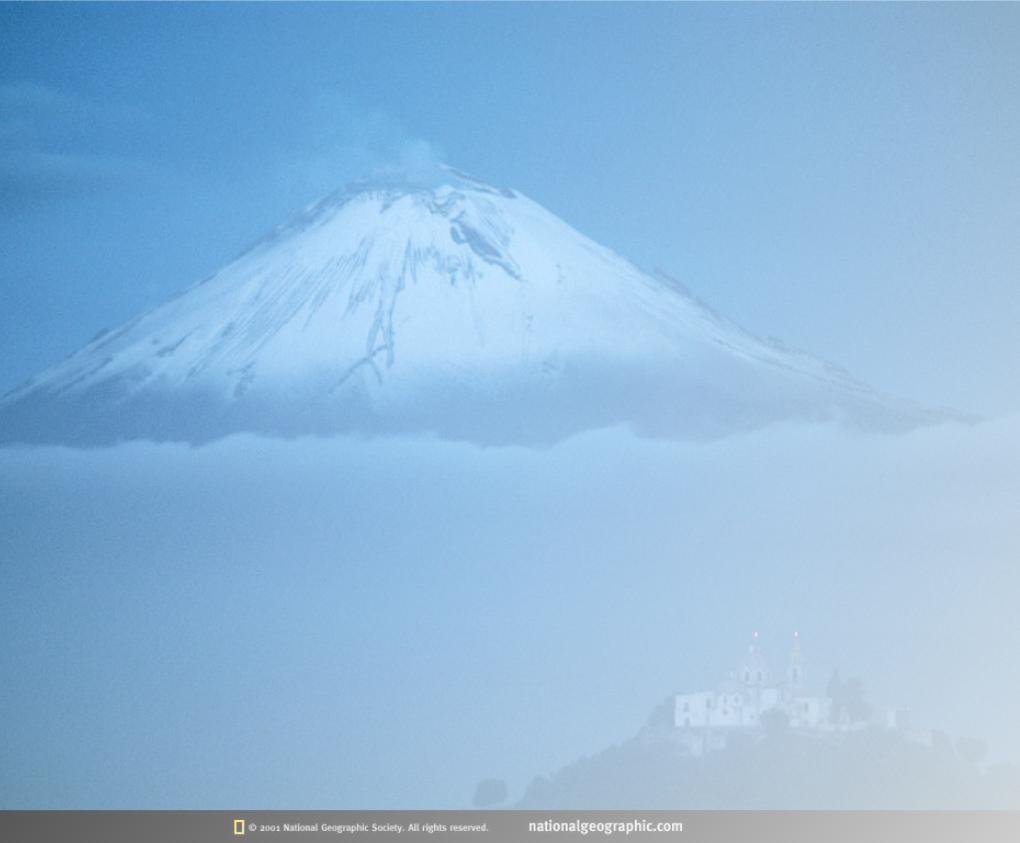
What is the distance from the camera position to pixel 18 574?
661 centimetres

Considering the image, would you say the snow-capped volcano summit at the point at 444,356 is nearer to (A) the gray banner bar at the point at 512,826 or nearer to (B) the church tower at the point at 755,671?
(B) the church tower at the point at 755,671

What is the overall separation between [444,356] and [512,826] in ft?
6.29

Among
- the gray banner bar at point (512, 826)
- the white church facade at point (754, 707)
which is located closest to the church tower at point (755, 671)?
the white church facade at point (754, 707)

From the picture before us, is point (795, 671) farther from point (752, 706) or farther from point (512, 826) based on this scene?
point (512, 826)

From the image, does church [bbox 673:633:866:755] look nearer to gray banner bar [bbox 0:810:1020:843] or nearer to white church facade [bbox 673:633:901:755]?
white church facade [bbox 673:633:901:755]

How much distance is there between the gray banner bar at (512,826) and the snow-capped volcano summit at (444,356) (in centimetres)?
150

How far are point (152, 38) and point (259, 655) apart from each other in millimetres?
2603

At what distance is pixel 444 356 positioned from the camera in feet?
22.6

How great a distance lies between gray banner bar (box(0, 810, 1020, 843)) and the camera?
6.38 metres

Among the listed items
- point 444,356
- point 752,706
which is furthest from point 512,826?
point 444,356

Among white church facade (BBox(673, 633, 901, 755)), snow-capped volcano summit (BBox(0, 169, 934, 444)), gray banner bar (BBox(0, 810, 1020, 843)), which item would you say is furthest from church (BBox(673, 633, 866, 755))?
snow-capped volcano summit (BBox(0, 169, 934, 444))

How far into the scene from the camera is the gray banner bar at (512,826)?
6.38 meters

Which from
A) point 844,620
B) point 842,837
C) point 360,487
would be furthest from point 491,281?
point 842,837

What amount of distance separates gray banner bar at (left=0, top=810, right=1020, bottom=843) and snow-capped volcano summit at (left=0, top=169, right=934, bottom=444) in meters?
1.50
